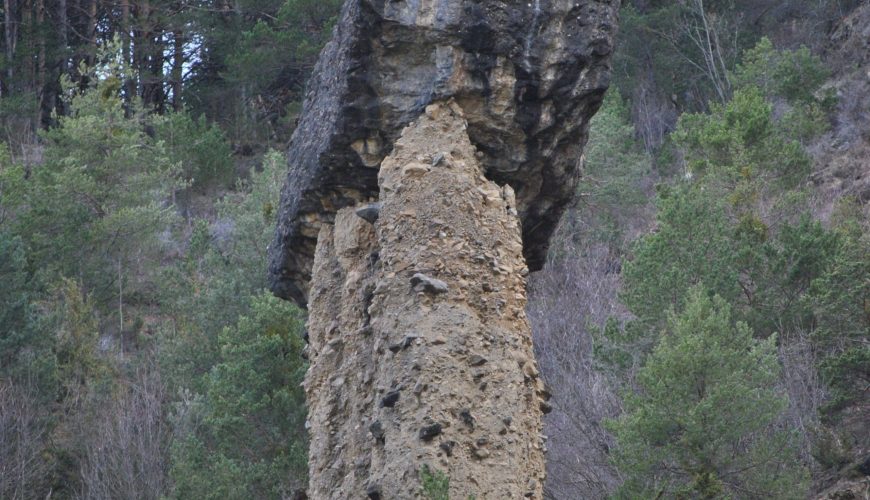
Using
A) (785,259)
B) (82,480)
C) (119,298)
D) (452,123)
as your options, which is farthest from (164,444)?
(452,123)

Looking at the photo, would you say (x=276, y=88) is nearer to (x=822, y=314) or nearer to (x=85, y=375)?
(x=85, y=375)

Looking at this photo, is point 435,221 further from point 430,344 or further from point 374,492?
point 374,492

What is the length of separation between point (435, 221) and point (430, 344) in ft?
2.26

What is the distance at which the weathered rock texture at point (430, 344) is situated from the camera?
6.26 m

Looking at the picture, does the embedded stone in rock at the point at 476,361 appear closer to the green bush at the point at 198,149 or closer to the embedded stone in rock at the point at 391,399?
the embedded stone in rock at the point at 391,399

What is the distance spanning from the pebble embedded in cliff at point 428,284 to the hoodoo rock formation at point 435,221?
2 centimetres

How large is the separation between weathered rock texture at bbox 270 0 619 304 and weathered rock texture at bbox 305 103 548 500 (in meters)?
0.21

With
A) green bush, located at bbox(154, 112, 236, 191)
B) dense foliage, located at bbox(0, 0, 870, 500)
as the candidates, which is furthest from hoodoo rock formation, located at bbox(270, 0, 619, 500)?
green bush, located at bbox(154, 112, 236, 191)

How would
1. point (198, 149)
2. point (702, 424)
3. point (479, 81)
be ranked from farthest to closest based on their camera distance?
point (198, 149), point (702, 424), point (479, 81)

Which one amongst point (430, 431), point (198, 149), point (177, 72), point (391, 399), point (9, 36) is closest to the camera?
point (430, 431)

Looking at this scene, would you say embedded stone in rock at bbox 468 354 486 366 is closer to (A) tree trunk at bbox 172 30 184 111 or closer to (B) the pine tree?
(B) the pine tree

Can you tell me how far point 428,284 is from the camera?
657 cm

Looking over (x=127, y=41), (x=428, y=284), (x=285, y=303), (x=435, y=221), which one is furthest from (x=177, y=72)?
(x=428, y=284)

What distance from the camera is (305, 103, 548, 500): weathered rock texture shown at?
6258mm
